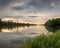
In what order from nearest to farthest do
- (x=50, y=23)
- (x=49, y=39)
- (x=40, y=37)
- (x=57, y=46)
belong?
(x=57, y=46) < (x=49, y=39) < (x=40, y=37) < (x=50, y=23)

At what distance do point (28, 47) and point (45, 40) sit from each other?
1.97m

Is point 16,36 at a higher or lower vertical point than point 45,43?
lower

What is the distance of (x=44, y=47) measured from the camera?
1766 centimetres

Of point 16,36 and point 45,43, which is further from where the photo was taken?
point 16,36

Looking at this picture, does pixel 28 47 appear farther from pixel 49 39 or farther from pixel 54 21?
Result: pixel 54 21

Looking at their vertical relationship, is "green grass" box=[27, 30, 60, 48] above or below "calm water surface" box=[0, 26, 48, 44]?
above

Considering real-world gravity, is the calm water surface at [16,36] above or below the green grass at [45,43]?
below

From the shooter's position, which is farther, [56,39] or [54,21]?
[54,21]

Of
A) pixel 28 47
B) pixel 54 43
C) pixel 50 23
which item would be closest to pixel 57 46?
pixel 54 43

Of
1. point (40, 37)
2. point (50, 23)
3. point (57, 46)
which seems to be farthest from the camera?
point (50, 23)

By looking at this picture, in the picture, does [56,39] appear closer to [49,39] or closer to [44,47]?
[49,39]

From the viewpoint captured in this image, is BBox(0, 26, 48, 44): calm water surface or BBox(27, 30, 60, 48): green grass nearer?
BBox(27, 30, 60, 48): green grass

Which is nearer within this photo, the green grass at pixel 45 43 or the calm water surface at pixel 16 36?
the green grass at pixel 45 43

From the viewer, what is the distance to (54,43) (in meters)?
18.3
